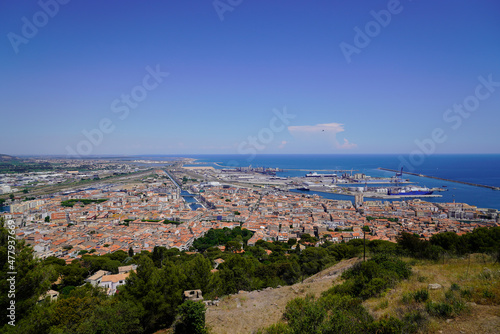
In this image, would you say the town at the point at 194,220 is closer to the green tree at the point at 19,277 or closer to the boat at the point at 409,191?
the boat at the point at 409,191

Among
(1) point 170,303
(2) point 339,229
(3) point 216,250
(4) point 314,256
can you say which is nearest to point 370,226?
(2) point 339,229

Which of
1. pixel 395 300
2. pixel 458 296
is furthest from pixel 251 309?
pixel 458 296

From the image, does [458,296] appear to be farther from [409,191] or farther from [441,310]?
[409,191]

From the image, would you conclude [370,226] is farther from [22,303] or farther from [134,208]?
[134,208]

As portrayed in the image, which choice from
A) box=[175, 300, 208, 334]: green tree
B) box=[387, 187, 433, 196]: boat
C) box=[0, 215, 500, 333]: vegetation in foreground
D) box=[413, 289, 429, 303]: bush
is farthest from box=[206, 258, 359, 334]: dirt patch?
box=[387, 187, 433, 196]: boat

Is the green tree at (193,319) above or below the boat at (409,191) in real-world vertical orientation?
above

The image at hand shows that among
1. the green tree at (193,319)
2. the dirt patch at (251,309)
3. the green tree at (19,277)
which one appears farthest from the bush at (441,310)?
the green tree at (19,277)
